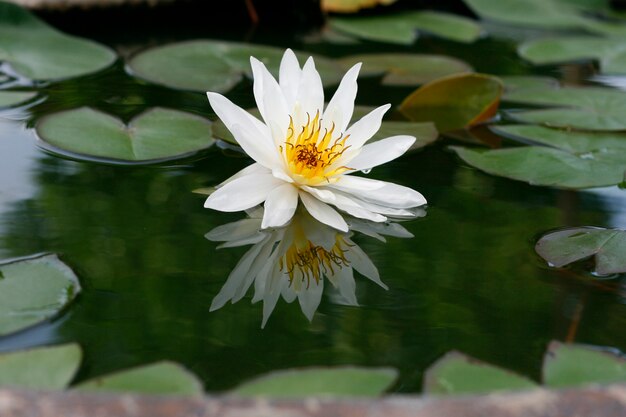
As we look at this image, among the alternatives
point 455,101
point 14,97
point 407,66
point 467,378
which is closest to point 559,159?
point 455,101

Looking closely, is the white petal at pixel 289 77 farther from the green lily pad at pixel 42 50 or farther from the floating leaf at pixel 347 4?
the floating leaf at pixel 347 4

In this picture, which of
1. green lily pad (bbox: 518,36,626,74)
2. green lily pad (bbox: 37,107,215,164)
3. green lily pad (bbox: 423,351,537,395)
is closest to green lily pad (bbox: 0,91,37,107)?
green lily pad (bbox: 37,107,215,164)

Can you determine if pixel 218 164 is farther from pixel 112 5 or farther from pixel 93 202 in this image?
pixel 112 5

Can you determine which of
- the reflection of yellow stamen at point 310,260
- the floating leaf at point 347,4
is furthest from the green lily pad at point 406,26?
the reflection of yellow stamen at point 310,260

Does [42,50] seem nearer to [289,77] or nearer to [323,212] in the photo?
[289,77]

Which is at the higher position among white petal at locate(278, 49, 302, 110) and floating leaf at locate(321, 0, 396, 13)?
white petal at locate(278, 49, 302, 110)

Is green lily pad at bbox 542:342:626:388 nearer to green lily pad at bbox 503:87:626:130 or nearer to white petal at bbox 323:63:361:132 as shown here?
white petal at bbox 323:63:361:132
